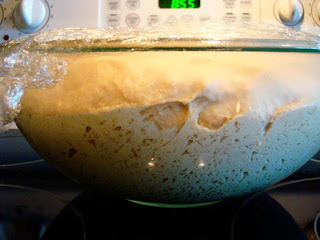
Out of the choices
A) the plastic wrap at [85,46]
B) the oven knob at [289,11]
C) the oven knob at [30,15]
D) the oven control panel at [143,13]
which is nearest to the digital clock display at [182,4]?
the oven control panel at [143,13]

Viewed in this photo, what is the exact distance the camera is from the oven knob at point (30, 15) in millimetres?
832

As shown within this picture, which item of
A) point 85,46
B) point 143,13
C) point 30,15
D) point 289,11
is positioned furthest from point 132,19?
point 85,46

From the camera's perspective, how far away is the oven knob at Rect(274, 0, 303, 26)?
82cm

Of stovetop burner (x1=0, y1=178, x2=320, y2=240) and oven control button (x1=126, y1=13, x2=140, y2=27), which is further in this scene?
oven control button (x1=126, y1=13, x2=140, y2=27)

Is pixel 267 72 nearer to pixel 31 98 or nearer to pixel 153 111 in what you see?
pixel 153 111

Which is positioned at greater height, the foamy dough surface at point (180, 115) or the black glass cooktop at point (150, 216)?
the foamy dough surface at point (180, 115)

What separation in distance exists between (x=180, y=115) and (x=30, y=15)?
71 cm

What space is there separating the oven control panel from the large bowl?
58cm

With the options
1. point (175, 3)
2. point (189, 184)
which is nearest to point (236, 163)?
point (189, 184)

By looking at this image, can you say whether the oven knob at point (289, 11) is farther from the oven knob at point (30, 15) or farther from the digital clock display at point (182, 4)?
the oven knob at point (30, 15)

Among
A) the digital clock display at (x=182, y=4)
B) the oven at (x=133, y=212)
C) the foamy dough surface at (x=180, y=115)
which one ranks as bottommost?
the oven at (x=133, y=212)

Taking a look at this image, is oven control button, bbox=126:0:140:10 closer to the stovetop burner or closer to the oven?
the oven

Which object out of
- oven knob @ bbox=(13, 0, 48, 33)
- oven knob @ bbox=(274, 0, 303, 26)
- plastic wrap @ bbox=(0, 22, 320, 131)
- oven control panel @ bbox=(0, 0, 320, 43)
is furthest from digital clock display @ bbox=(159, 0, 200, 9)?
plastic wrap @ bbox=(0, 22, 320, 131)

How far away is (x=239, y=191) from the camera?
0.34 metres
